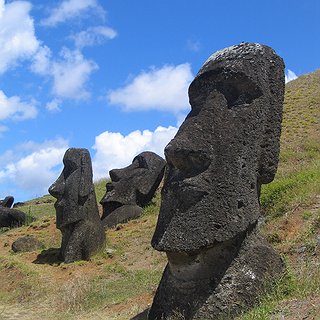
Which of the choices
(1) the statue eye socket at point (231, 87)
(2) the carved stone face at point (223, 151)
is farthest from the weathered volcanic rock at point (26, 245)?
(1) the statue eye socket at point (231, 87)

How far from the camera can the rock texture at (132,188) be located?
58.6 ft

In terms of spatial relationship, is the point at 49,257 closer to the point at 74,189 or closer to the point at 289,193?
the point at 74,189

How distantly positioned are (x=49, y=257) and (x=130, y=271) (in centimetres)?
317

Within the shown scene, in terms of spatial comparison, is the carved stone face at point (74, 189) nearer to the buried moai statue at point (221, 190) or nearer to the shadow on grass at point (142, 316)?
the shadow on grass at point (142, 316)

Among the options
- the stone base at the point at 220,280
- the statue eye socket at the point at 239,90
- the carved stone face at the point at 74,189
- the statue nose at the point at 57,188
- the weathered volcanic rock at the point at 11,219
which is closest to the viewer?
the stone base at the point at 220,280

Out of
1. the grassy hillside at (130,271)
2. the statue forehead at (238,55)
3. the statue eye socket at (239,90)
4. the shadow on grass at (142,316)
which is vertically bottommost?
the shadow on grass at (142,316)

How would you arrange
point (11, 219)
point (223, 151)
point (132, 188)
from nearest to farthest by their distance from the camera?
point (223, 151)
point (132, 188)
point (11, 219)

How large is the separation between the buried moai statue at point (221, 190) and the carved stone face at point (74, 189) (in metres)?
7.51

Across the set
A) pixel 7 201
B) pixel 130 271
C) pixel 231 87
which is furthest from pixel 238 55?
pixel 7 201

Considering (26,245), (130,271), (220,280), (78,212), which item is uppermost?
(78,212)

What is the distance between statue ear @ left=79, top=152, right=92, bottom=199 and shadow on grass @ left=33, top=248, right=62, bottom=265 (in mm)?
1707

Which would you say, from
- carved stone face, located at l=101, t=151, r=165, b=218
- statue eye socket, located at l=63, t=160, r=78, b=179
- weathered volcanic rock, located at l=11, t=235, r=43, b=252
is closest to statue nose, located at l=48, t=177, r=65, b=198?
statue eye socket, located at l=63, t=160, r=78, b=179

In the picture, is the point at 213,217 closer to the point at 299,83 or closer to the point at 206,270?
the point at 206,270

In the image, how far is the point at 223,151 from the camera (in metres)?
6.80
